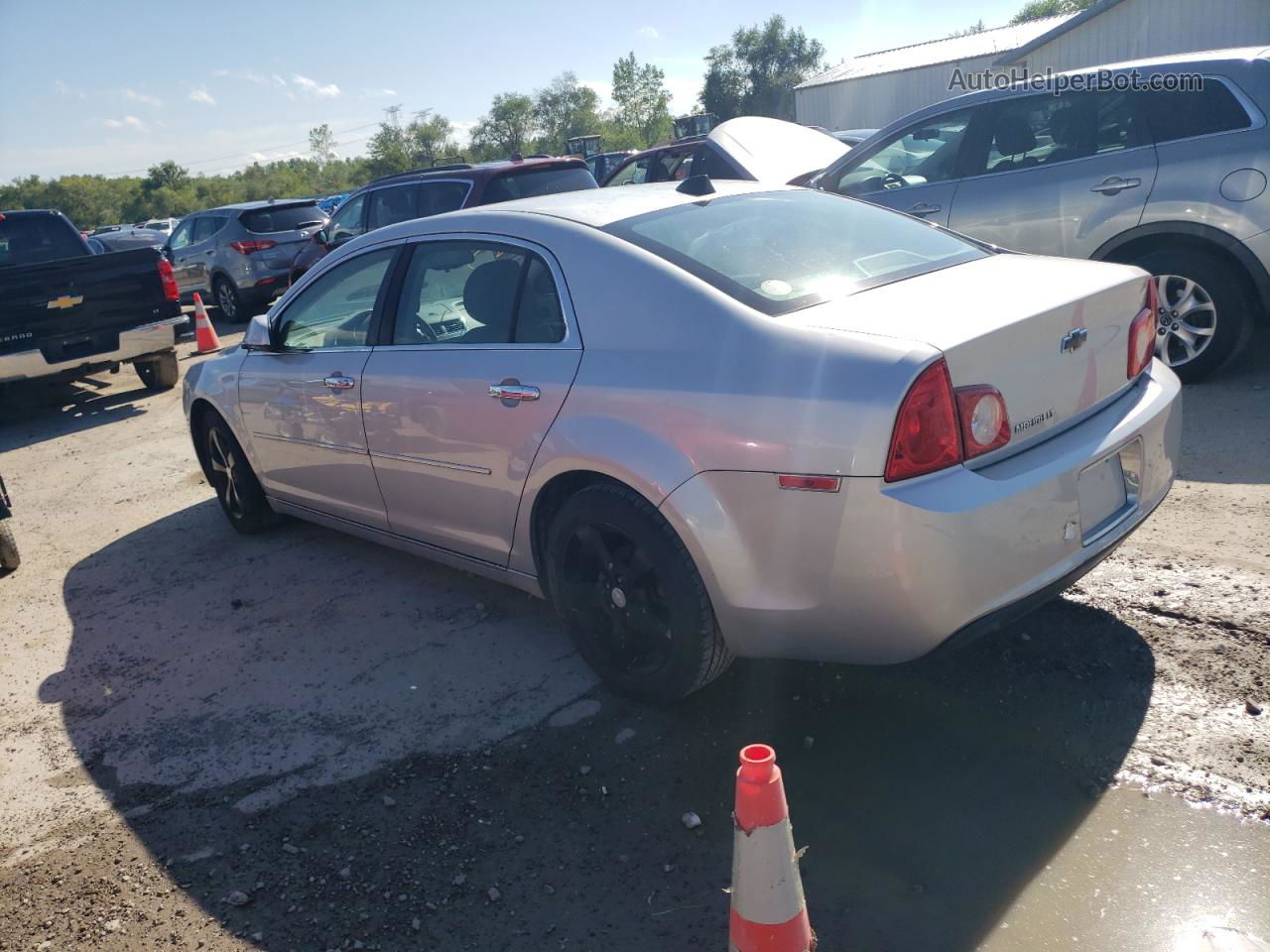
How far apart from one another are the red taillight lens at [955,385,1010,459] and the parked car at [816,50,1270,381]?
312 cm

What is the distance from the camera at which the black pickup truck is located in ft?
28.4

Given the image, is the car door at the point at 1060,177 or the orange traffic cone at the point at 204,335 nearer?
→ the car door at the point at 1060,177

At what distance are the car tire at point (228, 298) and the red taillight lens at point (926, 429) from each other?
13.8 metres

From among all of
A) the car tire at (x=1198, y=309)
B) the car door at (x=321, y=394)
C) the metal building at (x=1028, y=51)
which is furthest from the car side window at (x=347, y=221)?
the metal building at (x=1028, y=51)

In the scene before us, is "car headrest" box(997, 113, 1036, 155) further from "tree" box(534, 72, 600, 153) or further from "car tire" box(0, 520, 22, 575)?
"tree" box(534, 72, 600, 153)

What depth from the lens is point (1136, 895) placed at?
2.38m

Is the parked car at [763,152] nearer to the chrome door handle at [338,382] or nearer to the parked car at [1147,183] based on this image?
the parked car at [1147,183]

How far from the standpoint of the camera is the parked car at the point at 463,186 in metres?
8.91

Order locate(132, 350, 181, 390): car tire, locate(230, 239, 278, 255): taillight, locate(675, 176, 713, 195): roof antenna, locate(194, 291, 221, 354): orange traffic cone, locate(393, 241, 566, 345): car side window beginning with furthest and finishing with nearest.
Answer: locate(230, 239, 278, 255): taillight → locate(194, 291, 221, 354): orange traffic cone → locate(132, 350, 181, 390): car tire → locate(675, 176, 713, 195): roof antenna → locate(393, 241, 566, 345): car side window

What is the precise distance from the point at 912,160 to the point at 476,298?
4322 mm

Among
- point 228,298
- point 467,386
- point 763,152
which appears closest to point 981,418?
point 467,386

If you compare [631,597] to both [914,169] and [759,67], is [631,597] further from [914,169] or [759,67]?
[759,67]

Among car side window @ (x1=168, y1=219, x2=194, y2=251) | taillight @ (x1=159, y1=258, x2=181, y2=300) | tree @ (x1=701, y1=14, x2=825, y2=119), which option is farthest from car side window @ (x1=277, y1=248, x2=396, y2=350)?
tree @ (x1=701, y1=14, x2=825, y2=119)

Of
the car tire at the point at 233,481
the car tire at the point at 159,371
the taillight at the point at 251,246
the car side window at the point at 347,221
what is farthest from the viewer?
the taillight at the point at 251,246
